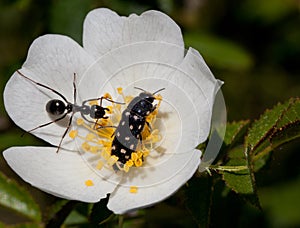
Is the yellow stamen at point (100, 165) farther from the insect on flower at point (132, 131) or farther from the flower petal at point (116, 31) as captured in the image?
the flower petal at point (116, 31)

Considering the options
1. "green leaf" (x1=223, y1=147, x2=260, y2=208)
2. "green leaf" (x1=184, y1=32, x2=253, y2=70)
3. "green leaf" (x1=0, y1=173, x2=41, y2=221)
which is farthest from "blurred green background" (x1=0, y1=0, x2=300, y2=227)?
"green leaf" (x1=223, y1=147, x2=260, y2=208)

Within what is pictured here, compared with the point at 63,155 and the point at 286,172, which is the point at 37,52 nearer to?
the point at 63,155

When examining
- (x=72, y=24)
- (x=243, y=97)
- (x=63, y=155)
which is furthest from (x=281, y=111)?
(x=243, y=97)

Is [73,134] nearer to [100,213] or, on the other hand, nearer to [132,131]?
[132,131]

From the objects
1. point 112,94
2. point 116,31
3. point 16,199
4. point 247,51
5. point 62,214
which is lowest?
point 16,199

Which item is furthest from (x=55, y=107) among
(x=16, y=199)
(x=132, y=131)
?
(x=16, y=199)

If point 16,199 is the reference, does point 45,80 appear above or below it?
above

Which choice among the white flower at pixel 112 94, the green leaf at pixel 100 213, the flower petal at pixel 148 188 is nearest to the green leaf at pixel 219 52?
the white flower at pixel 112 94
